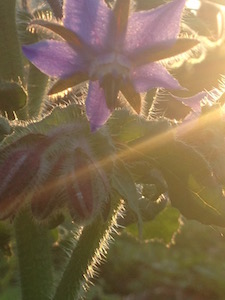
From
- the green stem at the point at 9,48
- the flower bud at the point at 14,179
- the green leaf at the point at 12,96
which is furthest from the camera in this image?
the green stem at the point at 9,48

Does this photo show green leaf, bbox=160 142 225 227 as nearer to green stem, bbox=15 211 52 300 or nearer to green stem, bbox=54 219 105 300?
green stem, bbox=54 219 105 300

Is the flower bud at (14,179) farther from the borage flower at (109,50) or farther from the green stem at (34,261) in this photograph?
the green stem at (34,261)

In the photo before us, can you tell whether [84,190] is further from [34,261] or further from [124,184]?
[34,261]

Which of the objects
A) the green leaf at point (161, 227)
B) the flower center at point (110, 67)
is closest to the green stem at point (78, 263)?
the flower center at point (110, 67)

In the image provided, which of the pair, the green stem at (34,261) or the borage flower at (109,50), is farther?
the green stem at (34,261)

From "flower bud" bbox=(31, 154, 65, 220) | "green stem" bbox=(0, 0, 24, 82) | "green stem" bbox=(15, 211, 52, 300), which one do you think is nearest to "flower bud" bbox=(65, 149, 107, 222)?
"flower bud" bbox=(31, 154, 65, 220)

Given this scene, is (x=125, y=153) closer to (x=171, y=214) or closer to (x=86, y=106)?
(x=86, y=106)

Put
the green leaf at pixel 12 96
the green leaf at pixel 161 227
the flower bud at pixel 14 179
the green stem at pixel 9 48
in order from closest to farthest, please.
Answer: the flower bud at pixel 14 179 < the green leaf at pixel 12 96 < the green stem at pixel 9 48 < the green leaf at pixel 161 227
